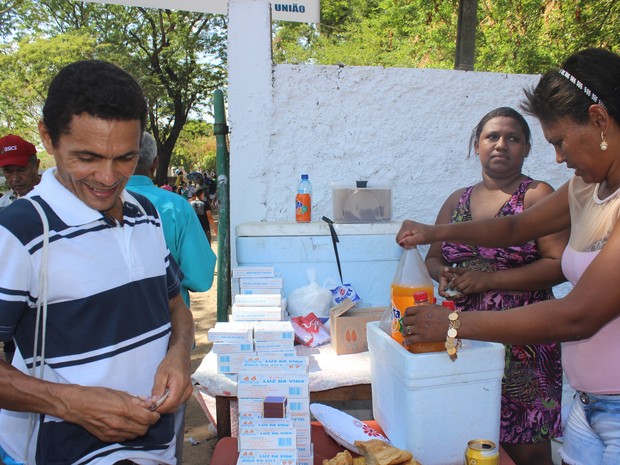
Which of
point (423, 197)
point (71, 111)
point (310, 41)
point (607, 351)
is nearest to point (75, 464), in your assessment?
point (71, 111)

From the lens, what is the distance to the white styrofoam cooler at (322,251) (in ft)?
10.6

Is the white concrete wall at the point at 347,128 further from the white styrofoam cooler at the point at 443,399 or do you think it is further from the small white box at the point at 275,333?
the white styrofoam cooler at the point at 443,399

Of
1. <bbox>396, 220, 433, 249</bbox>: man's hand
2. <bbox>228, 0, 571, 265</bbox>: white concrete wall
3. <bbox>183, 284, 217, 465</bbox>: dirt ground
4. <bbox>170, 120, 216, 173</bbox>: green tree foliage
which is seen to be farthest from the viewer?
<bbox>170, 120, 216, 173</bbox>: green tree foliage

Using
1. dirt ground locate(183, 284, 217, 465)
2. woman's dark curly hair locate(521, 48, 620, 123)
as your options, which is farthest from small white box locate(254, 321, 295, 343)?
dirt ground locate(183, 284, 217, 465)

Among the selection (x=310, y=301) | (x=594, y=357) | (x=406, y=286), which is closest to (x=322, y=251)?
(x=310, y=301)

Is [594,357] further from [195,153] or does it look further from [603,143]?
[195,153]

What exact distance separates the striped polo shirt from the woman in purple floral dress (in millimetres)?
1319

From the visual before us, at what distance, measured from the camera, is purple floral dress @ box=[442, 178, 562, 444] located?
232 cm

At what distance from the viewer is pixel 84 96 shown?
1.37 metres

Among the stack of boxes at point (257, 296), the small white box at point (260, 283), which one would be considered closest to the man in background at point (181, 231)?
the stack of boxes at point (257, 296)

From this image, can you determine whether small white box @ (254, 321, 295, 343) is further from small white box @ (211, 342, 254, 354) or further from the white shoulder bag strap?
the white shoulder bag strap

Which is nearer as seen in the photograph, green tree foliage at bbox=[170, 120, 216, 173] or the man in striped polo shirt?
the man in striped polo shirt

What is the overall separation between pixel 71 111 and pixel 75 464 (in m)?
0.94

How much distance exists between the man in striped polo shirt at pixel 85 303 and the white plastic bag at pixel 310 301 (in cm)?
151
